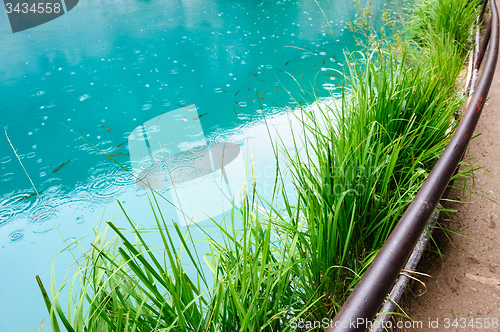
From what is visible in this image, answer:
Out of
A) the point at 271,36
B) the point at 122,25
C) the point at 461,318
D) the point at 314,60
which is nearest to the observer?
the point at 461,318

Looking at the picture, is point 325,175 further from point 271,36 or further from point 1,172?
point 271,36

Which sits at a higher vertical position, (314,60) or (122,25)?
(122,25)

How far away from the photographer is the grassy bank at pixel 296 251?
72 cm

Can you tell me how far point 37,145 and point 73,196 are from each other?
1.01 metres

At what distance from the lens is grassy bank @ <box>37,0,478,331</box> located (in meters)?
0.72

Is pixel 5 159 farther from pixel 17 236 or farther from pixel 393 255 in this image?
pixel 393 255

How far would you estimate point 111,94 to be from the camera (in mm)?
3816

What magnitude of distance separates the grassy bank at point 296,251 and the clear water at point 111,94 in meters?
0.40

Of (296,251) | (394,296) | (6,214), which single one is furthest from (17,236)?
(394,296)

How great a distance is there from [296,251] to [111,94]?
3.58 meters

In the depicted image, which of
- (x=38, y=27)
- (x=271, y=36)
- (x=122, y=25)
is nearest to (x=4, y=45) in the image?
(x=38, y=27)

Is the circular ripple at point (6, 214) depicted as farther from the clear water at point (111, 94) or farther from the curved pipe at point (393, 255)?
the curved pipe at point (393, 255)

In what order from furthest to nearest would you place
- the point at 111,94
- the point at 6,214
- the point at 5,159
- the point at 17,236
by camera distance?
the point at 111,94
the point at 5,159
the point at 6,214
the point at 17,236

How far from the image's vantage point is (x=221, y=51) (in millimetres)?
4902
